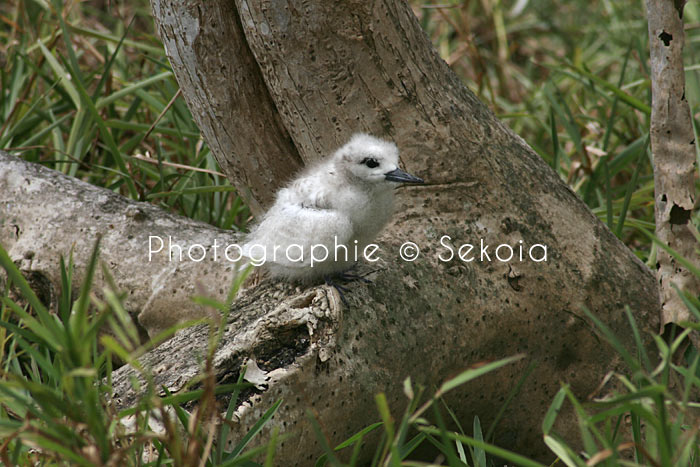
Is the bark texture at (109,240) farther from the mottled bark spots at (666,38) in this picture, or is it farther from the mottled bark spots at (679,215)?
the mottled bark spots at (666,38)

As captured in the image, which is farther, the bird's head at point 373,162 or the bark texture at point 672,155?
the bark texture at point 672,155

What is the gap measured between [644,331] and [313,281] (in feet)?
3.65

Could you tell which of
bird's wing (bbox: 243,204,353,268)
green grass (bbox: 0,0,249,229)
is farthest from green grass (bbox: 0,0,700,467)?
bird's wing (bbox: 243,204,353,268)

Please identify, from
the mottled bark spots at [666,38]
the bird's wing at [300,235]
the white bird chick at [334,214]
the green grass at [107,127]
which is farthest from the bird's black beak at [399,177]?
the green grass at [107,127]

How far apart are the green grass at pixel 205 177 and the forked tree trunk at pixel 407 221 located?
137mm

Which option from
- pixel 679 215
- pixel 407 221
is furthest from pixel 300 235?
pixel 679 215

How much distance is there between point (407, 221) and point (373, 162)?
356 millimetres

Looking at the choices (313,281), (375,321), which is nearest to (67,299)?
(313,281)

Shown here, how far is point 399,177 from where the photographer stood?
2.19 meters

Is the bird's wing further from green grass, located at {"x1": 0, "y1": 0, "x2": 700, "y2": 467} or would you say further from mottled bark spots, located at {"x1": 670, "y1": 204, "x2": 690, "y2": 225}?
mottled bark spots, located at {"x1": 670, "y1": 204, "x2": 690, "y2": 225}

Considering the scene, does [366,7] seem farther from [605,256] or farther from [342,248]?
[605,256]

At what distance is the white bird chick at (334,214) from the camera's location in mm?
2137

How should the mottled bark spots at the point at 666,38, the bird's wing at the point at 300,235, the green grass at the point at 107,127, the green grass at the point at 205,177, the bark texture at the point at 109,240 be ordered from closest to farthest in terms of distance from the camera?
the green grass at the point at 205,177
the bird's wing at the point at 300,235
the mottled bark spots at the point at 666,38
the bark texture at the point at 109,240
the green grass at the point at 107,127

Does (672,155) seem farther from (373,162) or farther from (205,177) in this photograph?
(205,177)
